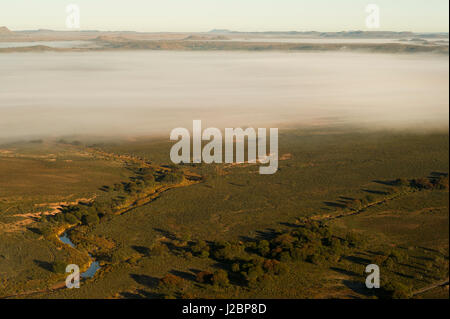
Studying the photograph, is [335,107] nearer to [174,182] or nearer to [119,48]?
[174,182]

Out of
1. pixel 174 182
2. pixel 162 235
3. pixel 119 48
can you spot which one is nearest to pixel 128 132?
pixel 174 182

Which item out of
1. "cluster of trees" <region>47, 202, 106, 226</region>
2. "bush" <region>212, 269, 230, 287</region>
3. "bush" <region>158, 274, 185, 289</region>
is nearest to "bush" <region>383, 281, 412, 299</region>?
"bush" <region>212, 269, 230, 287</region>

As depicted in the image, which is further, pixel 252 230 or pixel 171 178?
pixel 171 178

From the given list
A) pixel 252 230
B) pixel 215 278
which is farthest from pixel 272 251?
pixel 215 278

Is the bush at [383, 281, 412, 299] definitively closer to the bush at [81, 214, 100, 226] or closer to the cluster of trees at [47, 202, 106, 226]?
the bush at [81, 214, 100, 226]

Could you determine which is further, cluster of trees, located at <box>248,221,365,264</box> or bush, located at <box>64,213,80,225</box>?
bush, located at <box>64,213,80,225</box>

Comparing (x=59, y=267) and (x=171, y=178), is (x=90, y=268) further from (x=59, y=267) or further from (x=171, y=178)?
(x=171, y=178)

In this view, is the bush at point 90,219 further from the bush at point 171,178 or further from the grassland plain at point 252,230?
the bush at point 171,178

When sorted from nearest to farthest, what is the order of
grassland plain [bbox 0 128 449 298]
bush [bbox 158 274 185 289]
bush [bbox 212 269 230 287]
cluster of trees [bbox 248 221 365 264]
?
grassland plain [bbox 0 128 449 298] → bush [bbox 212 269 230 287] → bush [bbox 158 274 185 289] → cluster of trees [bbox 248 221 365 264]
